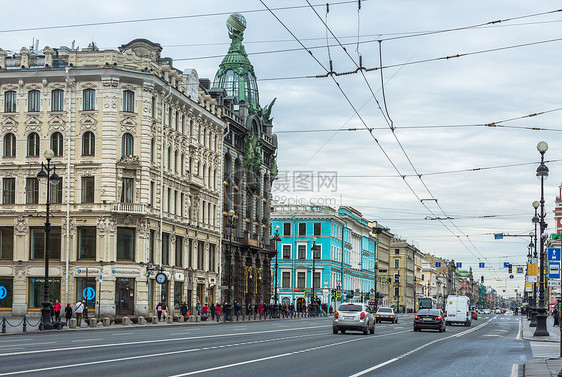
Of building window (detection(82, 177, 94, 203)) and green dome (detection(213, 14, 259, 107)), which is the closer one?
building window (detection(82, 177, 94, 203))

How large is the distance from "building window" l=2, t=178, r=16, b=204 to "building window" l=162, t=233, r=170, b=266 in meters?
11.6

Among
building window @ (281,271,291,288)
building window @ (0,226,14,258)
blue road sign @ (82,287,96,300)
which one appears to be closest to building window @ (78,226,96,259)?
blue road sign @ (82,287,96,300)

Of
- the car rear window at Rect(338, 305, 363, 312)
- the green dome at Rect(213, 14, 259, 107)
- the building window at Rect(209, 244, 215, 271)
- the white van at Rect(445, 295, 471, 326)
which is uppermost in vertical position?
Result: the green dome at Rect(213, 14, 259, 107)

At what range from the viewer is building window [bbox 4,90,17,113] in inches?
2448

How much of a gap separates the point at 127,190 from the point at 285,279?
193 ft

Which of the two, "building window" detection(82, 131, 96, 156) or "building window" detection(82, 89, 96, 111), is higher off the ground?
"building window" detection(82, 89, 96, 111)

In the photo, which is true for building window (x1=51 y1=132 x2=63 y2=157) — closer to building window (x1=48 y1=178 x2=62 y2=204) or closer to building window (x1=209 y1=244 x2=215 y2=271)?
building window (x1=48 y1=178 x2=62 y2=204)

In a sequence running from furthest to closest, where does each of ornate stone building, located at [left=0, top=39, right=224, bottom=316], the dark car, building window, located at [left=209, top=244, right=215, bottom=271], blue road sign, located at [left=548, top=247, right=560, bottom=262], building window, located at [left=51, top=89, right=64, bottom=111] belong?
building window, located at [left=209, top=244, right=215, bottom=271], building window, located at [left=51, top=89, right=64, bottom=111], ornate stone building, located at [left=0, top=39, right=224, bottom=316], the dark car, blue road sign, located at [left=548, top=247, right=560, bottom=262]

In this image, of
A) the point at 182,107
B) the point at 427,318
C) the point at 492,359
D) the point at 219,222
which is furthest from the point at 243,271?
the point at 492,359

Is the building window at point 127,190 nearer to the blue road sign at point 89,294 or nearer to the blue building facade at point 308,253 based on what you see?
the blue road sign at point 89,294

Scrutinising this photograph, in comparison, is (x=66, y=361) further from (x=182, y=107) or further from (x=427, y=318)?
(x=182, y=107)

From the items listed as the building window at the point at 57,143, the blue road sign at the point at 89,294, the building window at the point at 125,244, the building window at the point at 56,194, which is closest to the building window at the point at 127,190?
the building window at the point at 125,244

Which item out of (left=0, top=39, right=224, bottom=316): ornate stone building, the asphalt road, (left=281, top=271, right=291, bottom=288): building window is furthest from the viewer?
(left=281, top=271, right=291, bottom=288): building window

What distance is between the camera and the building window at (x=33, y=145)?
61.6 meters
